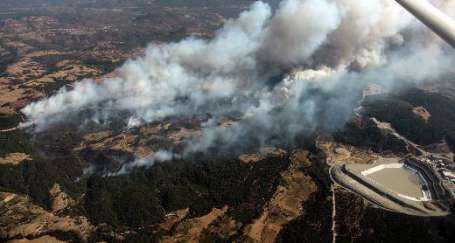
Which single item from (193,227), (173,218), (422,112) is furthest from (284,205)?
(422,112)

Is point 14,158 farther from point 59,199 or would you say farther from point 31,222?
point 31,222

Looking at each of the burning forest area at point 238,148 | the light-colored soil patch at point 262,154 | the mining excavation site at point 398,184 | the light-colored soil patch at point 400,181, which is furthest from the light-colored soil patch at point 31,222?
the light-colored soil patch at point 400,181

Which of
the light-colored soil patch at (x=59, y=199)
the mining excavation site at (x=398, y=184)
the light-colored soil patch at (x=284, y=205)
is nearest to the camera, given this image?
the light-colored soil patch at (x=284, y=205)

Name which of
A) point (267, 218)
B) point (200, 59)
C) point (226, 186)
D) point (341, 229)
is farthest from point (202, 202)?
point (200, 59)

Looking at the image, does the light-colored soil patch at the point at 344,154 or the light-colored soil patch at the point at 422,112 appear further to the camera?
the light-colored soil patch at the point at 422,112

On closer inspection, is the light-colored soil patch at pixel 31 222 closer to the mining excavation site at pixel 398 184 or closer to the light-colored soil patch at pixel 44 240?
the light-colored soil patch at pixel 44 240

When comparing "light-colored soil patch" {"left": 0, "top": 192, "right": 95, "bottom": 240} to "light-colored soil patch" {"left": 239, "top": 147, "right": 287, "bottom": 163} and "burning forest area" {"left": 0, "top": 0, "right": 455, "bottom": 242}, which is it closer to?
"burning forest area" {"left": 0, "top": 0, "right": 455, "bottom": 242}
